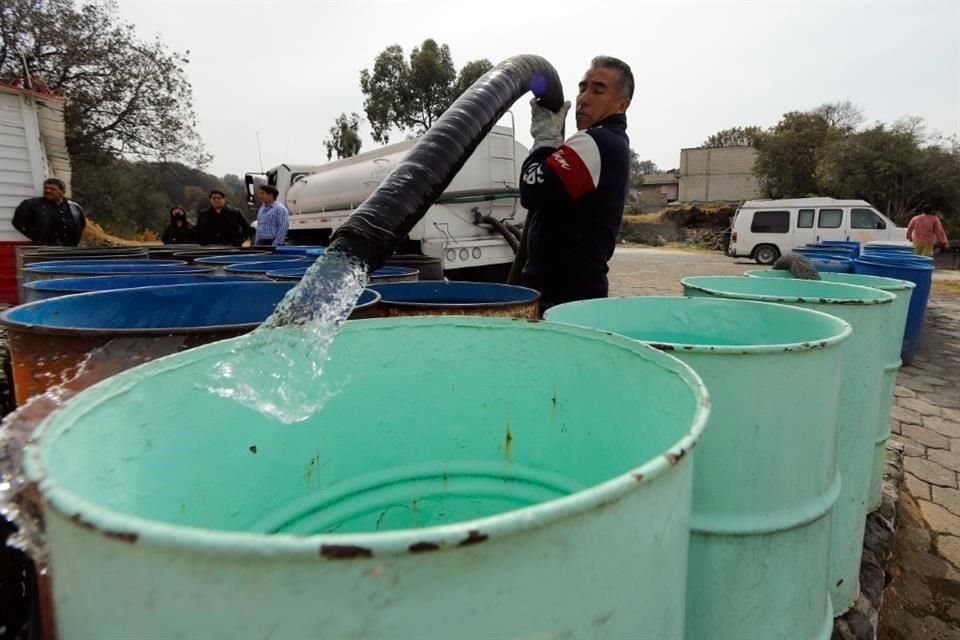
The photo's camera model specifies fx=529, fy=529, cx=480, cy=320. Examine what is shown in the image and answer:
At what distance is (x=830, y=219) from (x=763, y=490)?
1677cm

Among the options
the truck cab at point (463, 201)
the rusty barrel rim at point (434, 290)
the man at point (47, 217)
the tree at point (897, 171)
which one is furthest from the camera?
the tree at point (897, 171)

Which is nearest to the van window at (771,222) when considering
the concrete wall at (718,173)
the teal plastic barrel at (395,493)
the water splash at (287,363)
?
the teal plastic barrel at (395,493)

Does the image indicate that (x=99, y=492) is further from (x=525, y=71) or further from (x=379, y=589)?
(x=525, y=71)

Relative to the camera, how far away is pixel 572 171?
211cm

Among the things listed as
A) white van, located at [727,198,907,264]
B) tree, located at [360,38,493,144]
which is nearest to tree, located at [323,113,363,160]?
tree, located at [360,38,493,144]

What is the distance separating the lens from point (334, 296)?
4.66 feet

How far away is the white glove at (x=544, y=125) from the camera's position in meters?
2.65

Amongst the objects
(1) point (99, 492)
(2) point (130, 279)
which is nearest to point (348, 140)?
(2) point (130, 279)

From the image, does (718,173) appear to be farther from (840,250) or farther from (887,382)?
(887,382)

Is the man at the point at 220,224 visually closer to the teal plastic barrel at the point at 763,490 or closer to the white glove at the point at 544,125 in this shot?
the white glove at the point at 544,125

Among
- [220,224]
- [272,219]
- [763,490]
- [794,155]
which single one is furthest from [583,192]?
[794,155]

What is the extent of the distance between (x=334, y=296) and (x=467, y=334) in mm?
428

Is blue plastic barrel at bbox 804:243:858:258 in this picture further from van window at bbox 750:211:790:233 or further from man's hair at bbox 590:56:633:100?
van window at bbox 750:211:790:233

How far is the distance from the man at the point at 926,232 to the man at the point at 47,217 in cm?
1337
